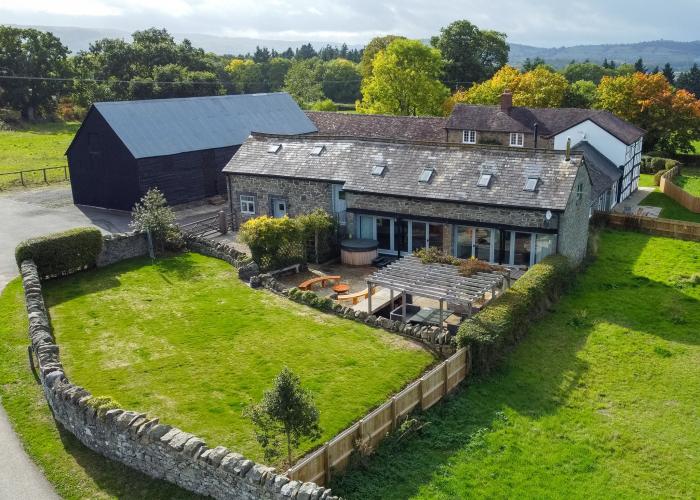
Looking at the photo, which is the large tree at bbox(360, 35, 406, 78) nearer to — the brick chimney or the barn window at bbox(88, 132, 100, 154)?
the brick chimney

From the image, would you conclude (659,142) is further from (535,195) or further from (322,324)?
(322,324)

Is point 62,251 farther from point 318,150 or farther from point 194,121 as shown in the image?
point 194,121

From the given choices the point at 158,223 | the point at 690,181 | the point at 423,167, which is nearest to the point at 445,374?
the point at 423,167

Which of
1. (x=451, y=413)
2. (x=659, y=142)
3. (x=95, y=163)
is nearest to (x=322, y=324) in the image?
(x=451, y=413)

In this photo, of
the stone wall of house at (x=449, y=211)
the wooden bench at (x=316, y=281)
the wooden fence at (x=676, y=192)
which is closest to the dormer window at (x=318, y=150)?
the stone wall of house at (x=449, y=211)

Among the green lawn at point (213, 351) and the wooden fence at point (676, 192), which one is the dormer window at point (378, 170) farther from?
the wooden fence at point (676, 192)

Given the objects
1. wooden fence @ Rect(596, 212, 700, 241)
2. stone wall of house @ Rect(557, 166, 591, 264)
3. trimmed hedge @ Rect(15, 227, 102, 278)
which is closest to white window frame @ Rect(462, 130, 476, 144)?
wooden fence @ Rect(596, 212, 700, 241)
